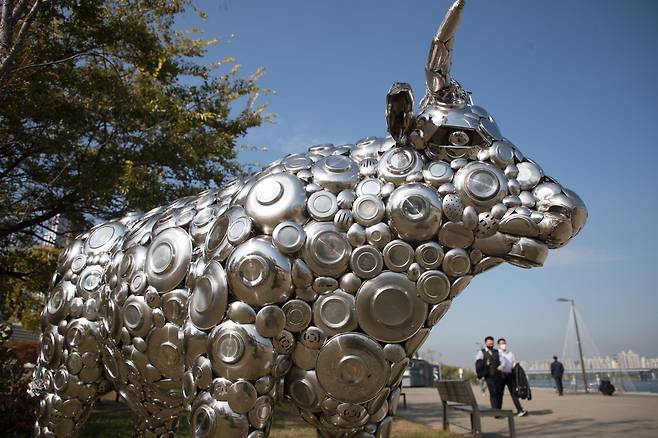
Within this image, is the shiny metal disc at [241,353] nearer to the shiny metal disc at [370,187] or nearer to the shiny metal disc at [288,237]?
the shiny metal disc at [288,237]

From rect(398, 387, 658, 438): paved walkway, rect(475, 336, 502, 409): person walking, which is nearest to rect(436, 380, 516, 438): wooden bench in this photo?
rect(398, 387, 658, 438): paved walkway

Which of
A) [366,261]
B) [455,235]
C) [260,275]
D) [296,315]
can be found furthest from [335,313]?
[455,235]

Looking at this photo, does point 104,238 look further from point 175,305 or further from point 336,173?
point 336,173

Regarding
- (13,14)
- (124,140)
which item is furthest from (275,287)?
(124,140)

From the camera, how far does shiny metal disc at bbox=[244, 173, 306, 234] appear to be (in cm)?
284

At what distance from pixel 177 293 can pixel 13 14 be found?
3.69 meters

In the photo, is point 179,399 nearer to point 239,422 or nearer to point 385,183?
point 239,422

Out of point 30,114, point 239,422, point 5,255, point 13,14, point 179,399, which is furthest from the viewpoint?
point 5,255

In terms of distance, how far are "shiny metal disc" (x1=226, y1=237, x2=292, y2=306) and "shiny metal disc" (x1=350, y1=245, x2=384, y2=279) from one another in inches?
13.4

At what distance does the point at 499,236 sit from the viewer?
2807mm

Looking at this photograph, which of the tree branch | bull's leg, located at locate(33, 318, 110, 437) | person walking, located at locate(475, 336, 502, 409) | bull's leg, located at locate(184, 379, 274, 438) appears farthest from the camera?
person walking, located at locate(475, 336, 502, 409)

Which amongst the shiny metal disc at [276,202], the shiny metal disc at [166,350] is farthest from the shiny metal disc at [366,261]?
the shiny metal disc at [166,350]

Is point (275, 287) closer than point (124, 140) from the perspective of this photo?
Yes

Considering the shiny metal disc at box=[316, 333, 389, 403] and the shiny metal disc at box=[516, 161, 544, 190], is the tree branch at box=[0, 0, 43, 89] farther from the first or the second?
the shiny metal disc at box=[516, 161, 544, 190]
